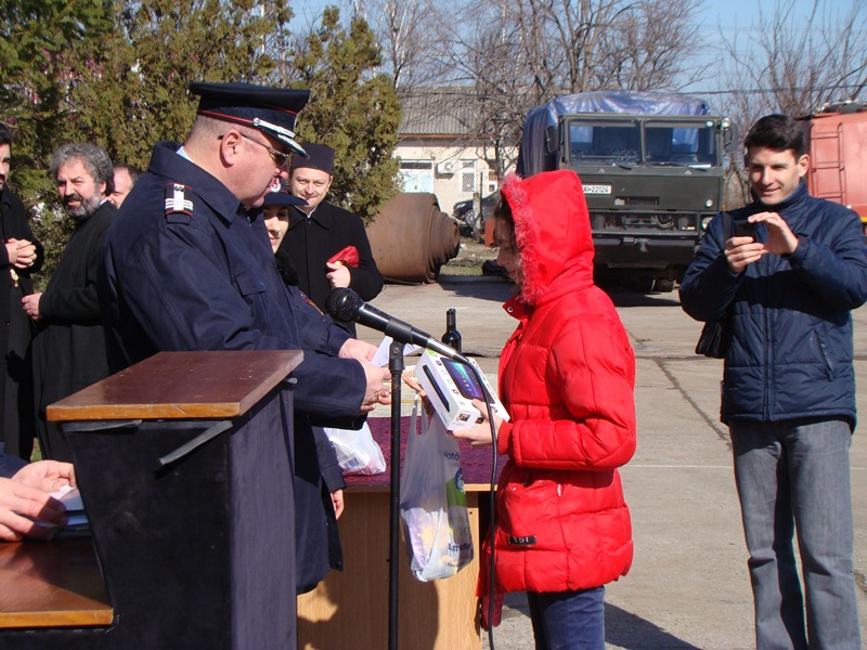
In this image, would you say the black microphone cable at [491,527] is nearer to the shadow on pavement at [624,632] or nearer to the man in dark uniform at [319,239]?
the shadow on pavement at [624,632]

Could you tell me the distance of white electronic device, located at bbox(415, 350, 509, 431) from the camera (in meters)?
2.83

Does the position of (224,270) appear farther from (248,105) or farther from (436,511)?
(436,511)

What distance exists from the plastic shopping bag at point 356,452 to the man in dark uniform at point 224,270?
Result: 73 centimetres

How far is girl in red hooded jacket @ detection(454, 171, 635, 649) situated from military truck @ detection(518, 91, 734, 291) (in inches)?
507

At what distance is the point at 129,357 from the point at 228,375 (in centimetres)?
67

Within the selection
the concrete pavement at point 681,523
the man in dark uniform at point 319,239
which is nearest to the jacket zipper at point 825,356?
Answer: the concrete pavement at point 681,523

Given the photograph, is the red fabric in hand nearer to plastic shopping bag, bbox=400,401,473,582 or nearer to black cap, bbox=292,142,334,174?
black cap, bbox=292,142,334,174

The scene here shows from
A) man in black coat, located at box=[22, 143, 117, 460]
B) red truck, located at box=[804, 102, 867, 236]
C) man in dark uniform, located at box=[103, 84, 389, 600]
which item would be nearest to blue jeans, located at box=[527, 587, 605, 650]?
man in dark uniform, located at box=[103, 84, 389, 600]

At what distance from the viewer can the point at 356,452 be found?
370 centimetres

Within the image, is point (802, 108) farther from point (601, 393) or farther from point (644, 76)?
point (601, 393)

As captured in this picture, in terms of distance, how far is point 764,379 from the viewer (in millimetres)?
3545

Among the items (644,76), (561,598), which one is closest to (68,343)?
(561,598)

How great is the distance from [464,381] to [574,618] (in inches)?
27.8

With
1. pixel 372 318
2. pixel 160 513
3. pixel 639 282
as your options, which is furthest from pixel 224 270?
pixel 639 282
